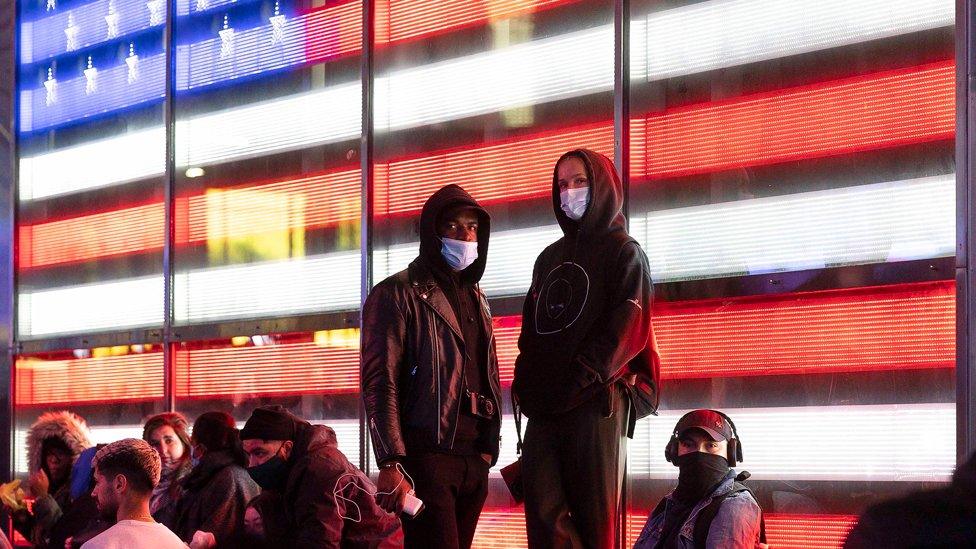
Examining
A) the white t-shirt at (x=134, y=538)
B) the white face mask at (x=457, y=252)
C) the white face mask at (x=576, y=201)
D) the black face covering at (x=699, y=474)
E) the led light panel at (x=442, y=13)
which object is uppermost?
the led light panel at (x=442, y=13)

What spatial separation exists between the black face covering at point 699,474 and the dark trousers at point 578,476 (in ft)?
0.91

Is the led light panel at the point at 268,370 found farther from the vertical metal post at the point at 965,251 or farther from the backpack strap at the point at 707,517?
Result: the vertical metal post at the point at 965,251

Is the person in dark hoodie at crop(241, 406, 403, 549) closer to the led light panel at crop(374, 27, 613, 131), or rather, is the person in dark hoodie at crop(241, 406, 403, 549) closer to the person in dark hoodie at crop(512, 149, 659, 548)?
the person in dark hoodie at crop(512, 149, 659, 548)

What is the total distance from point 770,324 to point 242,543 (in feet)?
8.50

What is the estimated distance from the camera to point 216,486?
20.7ft

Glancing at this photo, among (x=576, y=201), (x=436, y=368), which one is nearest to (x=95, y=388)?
(x=436, y=368)

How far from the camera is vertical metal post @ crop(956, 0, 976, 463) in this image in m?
4.92

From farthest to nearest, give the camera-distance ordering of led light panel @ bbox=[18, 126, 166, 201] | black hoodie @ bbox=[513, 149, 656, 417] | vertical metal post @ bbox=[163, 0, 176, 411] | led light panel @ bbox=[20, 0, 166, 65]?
1. led light panel @ bbox=[20, 0, 166, 65]
2. led light panel @ bbox=[18, 126, 166, 201]
3. vertical metal post @ bbox=[163, 0, 176, 411]
4. black hoodie @ bbox=[513, 149, 656, 417]

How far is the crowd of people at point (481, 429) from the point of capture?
16.2 ft

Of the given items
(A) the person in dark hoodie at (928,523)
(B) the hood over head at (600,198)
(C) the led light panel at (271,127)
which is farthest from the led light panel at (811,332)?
(A) the person in dark hoodie at (928,523)

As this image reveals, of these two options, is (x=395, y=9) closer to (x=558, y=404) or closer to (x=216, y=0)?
(x=216, y=0)

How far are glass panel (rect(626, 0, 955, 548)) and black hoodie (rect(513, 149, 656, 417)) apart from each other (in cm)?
68

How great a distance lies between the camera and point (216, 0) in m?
8.82

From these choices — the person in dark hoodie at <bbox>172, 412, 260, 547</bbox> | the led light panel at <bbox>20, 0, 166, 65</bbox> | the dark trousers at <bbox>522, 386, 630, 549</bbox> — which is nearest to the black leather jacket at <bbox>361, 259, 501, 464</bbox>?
the dark trousers at <bbox>522, 386, 630, 549</bbox>
